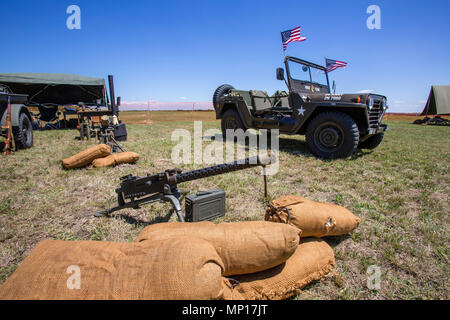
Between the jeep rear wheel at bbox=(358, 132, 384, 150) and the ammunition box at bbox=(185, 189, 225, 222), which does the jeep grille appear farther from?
the ammunition box at bbox=(185, 189, 225, 222)

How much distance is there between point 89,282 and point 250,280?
1.08 meters

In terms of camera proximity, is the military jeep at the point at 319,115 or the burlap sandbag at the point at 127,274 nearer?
the burlap sandbag at the point at 127,274

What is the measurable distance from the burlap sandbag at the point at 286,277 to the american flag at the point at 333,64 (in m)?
7.24

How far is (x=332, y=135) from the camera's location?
5516mm

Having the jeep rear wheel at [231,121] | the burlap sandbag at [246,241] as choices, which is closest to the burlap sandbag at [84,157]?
the burlap sandbag at [246,241]

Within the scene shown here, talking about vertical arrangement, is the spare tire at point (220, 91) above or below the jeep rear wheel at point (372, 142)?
above

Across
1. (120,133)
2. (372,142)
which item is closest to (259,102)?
(372,142)

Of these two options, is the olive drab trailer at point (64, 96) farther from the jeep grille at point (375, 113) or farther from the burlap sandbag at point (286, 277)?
the jeep grille at point (375, 113)

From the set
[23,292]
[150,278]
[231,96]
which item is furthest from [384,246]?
[231,96]

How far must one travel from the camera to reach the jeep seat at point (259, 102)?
7379 millimetres

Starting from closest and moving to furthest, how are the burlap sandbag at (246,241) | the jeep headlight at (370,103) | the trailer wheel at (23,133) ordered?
the burlap sandbag at (246,241) < the jeep headlight at (370,103) < the trailer wheel at (23,133)

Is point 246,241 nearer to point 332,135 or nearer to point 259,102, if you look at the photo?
point 332,135

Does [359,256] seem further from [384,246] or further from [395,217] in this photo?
[395,217]

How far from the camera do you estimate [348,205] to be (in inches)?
130
